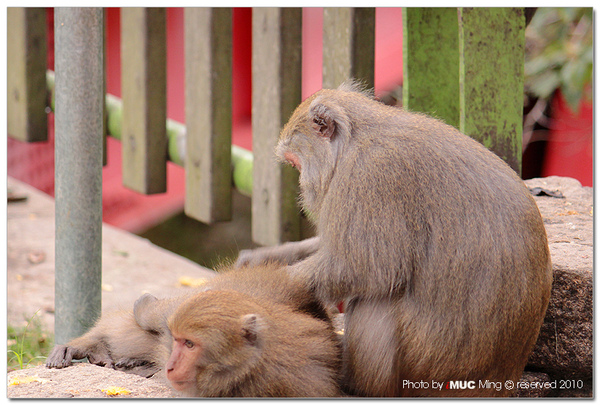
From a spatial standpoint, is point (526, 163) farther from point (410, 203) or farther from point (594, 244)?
point (410, 203)

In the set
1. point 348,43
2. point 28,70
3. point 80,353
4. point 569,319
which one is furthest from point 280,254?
point 28,70

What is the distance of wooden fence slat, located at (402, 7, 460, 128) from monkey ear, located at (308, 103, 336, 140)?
1351mm

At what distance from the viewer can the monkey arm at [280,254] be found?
3.75 metres

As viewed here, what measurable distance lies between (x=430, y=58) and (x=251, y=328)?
2463 mm

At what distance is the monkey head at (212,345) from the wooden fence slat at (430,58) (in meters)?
2.15

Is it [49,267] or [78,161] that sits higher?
[78,161]

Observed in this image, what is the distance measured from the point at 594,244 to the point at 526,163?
4.42 m

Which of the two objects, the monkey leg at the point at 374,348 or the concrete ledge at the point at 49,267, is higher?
the monkey leg at the point at 374,348

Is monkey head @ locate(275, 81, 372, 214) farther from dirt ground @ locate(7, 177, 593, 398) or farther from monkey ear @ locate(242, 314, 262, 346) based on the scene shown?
dirt ground @ locate(7, 177, 593, 398)

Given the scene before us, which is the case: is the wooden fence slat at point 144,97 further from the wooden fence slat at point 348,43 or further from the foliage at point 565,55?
the foliage at point 565,55

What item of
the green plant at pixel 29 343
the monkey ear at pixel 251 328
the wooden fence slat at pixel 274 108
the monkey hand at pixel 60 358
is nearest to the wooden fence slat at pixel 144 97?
the wooden fence slat at pixel 274 108

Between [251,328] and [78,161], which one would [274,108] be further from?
[251,328]

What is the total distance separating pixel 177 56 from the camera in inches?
299

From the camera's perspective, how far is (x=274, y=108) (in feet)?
17.4
